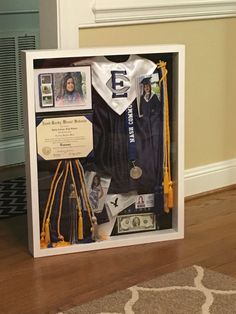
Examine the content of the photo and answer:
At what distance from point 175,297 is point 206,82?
4.01ft

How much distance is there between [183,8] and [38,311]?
4.64 ft

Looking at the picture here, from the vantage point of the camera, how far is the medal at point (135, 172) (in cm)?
245

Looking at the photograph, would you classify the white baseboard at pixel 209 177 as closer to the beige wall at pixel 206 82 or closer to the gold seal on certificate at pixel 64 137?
the beige wall at pixel 206 82

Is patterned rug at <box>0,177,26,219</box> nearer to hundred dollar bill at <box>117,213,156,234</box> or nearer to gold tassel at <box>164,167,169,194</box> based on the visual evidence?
hundred dollar bill at <box>117,213,156,234</box>

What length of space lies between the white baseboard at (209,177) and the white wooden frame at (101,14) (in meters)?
0.63

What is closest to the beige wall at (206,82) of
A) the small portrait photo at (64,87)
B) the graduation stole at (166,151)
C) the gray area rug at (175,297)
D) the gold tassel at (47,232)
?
the graduation stole at (166,151)

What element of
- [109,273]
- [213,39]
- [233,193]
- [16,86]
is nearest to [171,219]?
[109,273]

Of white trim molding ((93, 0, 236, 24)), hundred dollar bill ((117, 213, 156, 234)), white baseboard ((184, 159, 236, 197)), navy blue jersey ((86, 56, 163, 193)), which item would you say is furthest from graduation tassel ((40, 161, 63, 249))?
white baseboard ((184, 159, 236, 197))

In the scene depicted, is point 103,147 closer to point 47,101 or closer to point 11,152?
point 47,101

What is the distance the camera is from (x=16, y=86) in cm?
358

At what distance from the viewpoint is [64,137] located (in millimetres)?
2342

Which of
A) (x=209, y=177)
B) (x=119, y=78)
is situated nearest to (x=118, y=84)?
(x=119, y=78)

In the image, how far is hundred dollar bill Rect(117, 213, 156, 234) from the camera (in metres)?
2.48

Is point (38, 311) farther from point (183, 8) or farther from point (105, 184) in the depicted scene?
point (183, 8)
